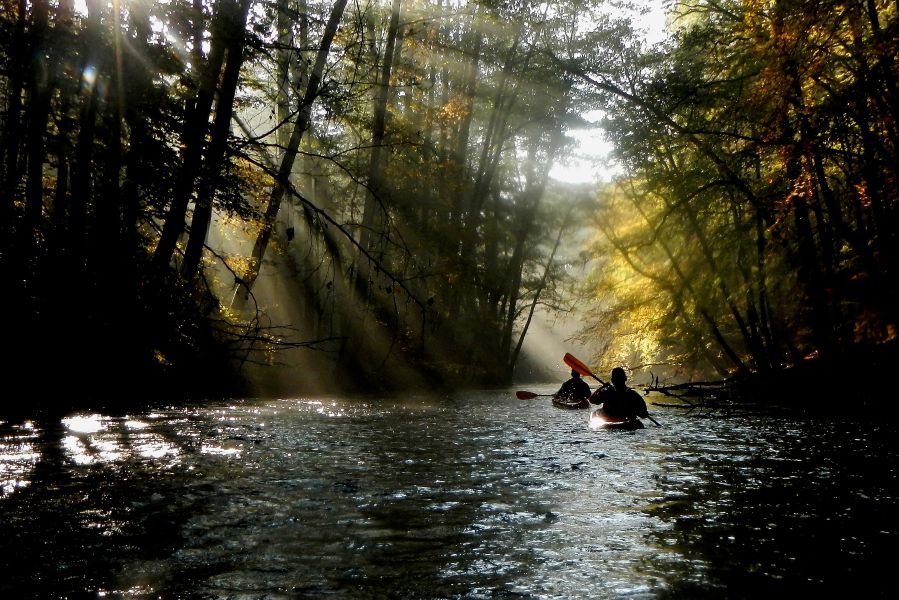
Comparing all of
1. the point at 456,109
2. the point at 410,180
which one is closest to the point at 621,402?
the point at 410,180

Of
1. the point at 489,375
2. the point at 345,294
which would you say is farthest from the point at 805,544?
the point at 489,375

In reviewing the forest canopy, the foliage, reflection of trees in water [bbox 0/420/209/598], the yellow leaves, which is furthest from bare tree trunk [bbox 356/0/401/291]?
reflection of trees in water [bbox 0/420/209/598]

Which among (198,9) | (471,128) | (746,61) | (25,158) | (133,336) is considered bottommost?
(133,336)

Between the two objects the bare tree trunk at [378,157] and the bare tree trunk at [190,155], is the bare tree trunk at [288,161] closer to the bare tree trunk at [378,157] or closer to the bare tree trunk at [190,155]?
the bare tree trunk at [190,155]

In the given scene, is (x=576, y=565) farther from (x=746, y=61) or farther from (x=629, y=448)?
(x=746, y=61)

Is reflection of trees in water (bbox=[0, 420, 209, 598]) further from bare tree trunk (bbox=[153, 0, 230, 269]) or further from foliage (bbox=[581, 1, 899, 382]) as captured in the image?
foliage (bbox=[581, 1, 899, 382])

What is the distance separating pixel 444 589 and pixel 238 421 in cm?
676

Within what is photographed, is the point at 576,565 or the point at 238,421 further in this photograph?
the point at 238,421

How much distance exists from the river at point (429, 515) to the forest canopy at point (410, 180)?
3.97 ft

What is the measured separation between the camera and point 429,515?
179 inches

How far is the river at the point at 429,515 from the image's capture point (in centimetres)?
326

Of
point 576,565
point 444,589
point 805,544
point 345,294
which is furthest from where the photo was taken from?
point 345,294

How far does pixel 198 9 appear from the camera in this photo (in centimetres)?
711

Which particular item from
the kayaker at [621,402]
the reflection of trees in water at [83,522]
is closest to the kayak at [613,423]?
the kayaker at [621,402]
